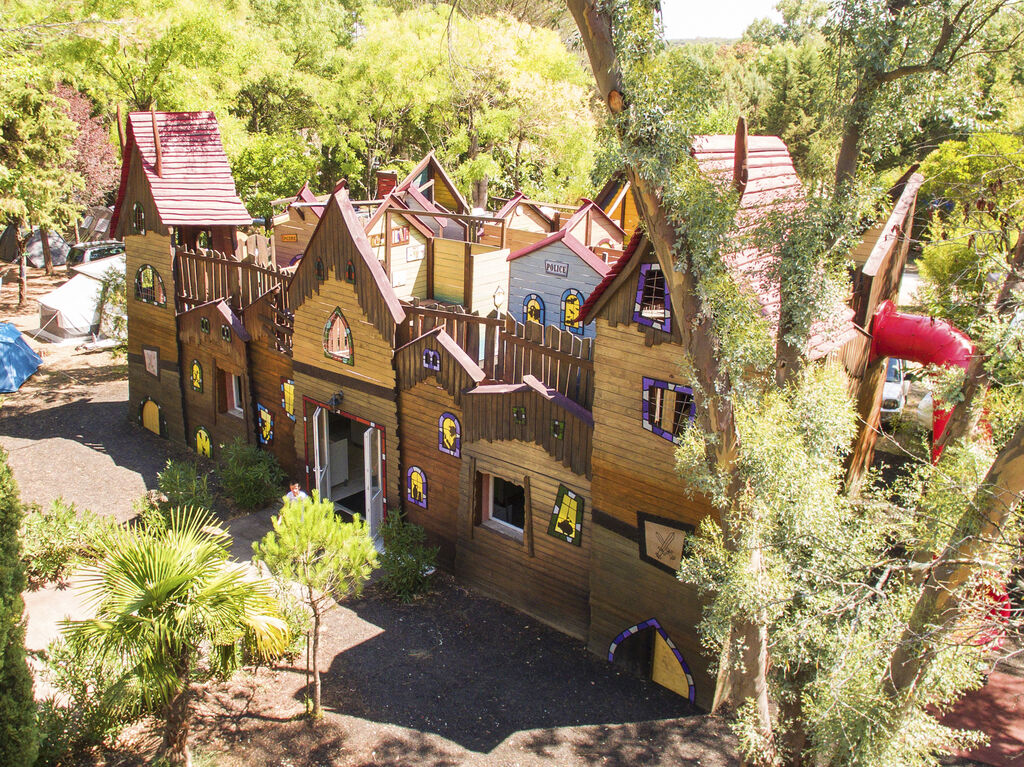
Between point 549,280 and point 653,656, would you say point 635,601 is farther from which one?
point 549,280

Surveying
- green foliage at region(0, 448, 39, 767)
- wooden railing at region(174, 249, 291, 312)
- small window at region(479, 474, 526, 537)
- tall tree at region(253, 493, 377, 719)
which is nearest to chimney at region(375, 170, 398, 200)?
wooden railing at region(174, 249, 291, 312)

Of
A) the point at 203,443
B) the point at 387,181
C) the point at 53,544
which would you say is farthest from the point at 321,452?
the point at 387,181

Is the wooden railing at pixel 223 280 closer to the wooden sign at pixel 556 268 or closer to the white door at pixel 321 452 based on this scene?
the white door at pixel 321 452

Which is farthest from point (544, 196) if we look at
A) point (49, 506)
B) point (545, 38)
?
point (49, 506)

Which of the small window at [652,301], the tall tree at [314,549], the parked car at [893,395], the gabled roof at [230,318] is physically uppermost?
the small window at [652,301]

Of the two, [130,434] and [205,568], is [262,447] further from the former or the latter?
[205,568]

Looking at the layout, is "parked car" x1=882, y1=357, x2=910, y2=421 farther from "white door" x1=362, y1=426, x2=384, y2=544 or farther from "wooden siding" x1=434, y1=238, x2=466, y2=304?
"white door" x1=362, y1=426, x2=384, y2=544

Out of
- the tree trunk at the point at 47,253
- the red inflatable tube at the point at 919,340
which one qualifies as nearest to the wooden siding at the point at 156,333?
the red inflatable tube at the point at 919,340
